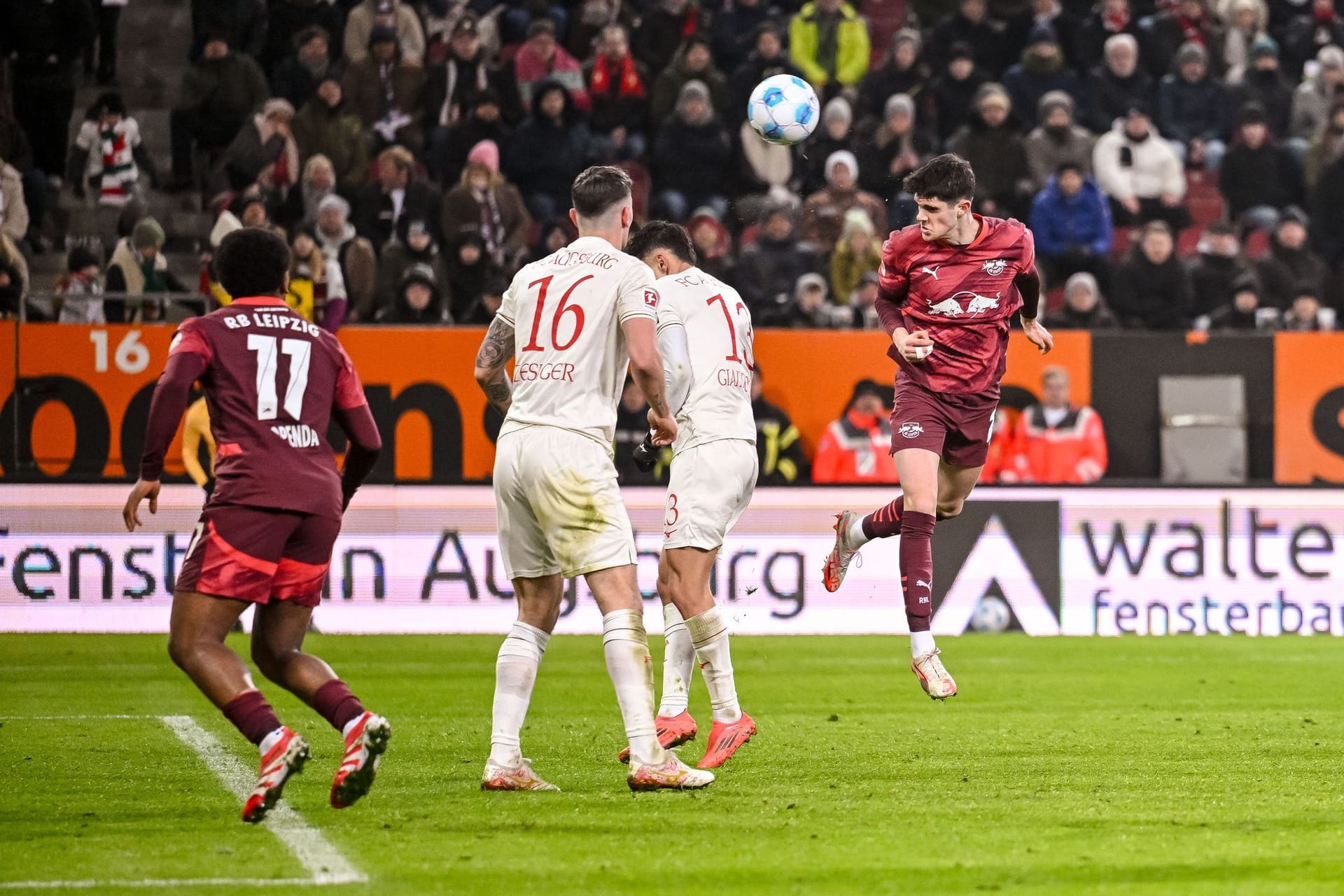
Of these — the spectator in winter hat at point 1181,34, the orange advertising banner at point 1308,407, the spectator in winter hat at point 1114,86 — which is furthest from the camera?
the spectator in winter hat at point 1181,34

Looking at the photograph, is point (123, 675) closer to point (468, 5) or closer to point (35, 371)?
point (35, 371)

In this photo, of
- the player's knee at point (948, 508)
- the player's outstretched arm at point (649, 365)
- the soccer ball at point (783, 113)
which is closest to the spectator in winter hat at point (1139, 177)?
the soccer ball at point (783, 113)

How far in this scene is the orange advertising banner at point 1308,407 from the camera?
15.3m

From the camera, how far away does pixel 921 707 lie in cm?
977

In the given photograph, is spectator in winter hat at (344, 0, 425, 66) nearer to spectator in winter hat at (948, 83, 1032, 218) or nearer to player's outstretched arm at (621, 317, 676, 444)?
spectator in winter hat at (948, 83, 1032, 218)

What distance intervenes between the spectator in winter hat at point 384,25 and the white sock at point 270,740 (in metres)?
13.3

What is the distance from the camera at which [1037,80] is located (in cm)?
1850

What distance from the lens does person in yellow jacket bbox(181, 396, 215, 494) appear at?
45.3 feet

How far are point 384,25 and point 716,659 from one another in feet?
40.1

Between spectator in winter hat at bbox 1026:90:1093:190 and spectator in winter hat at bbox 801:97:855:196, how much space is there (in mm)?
1832

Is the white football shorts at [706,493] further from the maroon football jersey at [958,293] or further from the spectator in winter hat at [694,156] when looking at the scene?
the spectator in winter hat at [694,156]

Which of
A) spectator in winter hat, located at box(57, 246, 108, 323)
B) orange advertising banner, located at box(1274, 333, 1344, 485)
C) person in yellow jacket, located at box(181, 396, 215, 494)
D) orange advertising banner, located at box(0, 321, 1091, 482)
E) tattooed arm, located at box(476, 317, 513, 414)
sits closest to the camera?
tattooed arm, located at box(476, 317, 513, 414)

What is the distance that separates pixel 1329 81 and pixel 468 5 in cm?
882

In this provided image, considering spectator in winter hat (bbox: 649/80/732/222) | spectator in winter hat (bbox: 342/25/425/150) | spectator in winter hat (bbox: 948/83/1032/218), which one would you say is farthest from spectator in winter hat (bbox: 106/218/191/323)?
spectator in winter hat (bbox: 948/83/1032/218)
